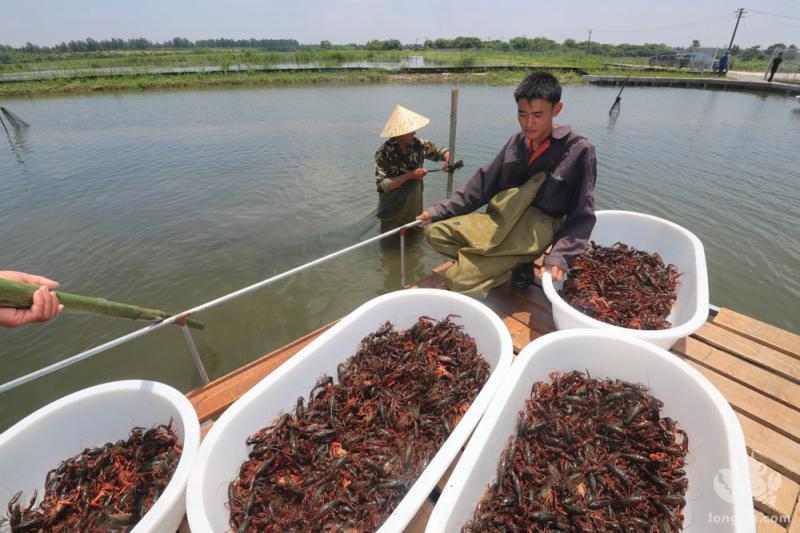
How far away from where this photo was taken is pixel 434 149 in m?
5.51

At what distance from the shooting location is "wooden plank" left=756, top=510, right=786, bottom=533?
1827 millimetres

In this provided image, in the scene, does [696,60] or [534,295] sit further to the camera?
[696,60]

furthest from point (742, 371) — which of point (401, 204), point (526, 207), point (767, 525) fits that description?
point (401, 204)

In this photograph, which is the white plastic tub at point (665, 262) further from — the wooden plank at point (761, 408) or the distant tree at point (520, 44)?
the distant tree at point (520, 44)

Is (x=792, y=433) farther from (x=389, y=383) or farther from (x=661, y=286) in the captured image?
(x=389, y=383)

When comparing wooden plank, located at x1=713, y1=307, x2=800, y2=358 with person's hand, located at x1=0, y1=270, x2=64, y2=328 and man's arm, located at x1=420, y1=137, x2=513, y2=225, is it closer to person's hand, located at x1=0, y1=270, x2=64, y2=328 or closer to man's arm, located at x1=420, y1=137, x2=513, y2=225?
man's arm, located at x1=420, y1=137, x2=513, y2=225

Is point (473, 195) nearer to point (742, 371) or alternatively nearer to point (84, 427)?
point (742, 371)

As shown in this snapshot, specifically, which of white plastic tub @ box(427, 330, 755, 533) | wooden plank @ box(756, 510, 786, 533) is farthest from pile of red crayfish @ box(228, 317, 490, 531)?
wooden plank @ box(756, 510, 786, 533)

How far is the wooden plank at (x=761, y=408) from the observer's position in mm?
2361

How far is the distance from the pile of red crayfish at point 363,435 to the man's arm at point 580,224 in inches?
41.0

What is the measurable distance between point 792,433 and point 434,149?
493 cm

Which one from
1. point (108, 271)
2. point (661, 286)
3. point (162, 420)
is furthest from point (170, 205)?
point (661, 286)

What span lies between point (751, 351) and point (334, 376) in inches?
145

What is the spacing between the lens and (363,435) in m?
2.29
